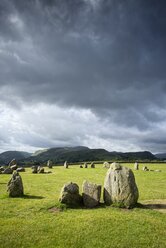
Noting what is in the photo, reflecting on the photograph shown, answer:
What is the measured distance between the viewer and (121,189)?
22859 mm

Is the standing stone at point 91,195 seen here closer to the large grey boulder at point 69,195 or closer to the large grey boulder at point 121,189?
the large grey boulder at point 69,195

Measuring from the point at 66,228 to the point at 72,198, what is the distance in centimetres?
566

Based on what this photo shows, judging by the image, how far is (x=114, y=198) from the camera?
907 inches

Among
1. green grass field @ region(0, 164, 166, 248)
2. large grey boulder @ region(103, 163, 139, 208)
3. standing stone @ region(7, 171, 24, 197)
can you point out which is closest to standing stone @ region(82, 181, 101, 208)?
green grass field @ region(0, 164, 166, 248)

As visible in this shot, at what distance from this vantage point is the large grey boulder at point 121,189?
22.6 metres

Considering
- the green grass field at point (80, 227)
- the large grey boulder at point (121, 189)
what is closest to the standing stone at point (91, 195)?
the green grass field at point (80, 227)

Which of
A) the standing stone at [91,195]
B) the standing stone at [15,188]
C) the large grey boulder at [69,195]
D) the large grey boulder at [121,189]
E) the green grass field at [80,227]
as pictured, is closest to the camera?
the green grass field at [80,227]

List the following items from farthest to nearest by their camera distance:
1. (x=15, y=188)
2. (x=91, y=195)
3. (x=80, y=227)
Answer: (x=15, y=188), (x=91, y=195), (x=80, y=227)

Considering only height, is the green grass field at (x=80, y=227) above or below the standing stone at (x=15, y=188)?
below

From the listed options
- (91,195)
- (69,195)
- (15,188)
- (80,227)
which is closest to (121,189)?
(91,195)

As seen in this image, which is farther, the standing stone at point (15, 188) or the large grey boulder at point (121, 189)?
the standing stone at point (15, 188)

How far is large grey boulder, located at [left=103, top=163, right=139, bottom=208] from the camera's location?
74.1 ft

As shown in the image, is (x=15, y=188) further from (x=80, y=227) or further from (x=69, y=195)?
(x=80, y=227)

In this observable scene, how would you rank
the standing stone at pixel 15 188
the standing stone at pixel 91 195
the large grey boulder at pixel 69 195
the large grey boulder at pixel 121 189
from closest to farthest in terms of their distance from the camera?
the large grey boulder at pixel 69 195 → the large grey boulder at pixel 121 189 → the standing stone at pixel 91 195 → the standing stone at pixel 15 188
